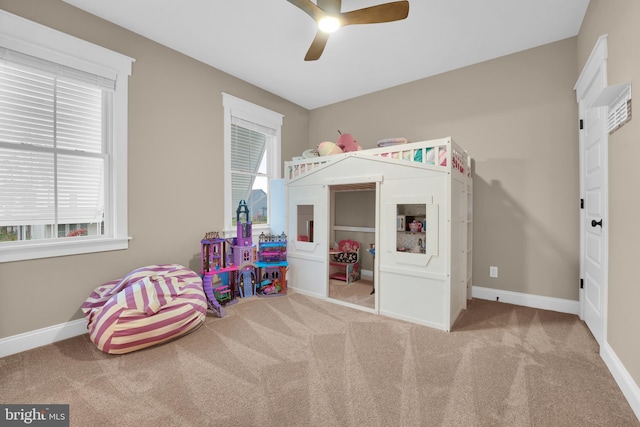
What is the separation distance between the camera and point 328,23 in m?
Answer: 2.04

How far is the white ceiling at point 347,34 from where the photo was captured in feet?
7.64

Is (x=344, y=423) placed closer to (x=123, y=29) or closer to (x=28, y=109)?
(x=28, y=109)

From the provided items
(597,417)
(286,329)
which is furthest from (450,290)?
(286,329)

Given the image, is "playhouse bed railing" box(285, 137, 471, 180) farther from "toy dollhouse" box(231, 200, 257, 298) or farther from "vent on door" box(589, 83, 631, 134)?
"toy dollhouse" box(231, 200, 257, 298)

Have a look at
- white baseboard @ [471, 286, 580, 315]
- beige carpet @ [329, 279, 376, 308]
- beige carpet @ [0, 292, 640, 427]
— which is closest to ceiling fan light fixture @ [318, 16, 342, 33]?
beige carpet @ [0, 292, 640, 427]

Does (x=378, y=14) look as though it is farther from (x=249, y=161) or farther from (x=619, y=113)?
(x=249, y=161)

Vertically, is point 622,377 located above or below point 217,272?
below

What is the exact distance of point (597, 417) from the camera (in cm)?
142

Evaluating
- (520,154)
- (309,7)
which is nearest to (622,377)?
(520,154)

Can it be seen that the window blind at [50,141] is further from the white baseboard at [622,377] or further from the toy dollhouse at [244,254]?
the white baseboard at [622,377]

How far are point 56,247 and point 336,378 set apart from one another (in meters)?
2.40

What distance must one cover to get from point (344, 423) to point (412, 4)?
300 cm

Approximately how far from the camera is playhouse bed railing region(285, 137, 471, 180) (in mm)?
2395

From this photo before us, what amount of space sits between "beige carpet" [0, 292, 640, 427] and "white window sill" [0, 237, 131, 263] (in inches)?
28.2
